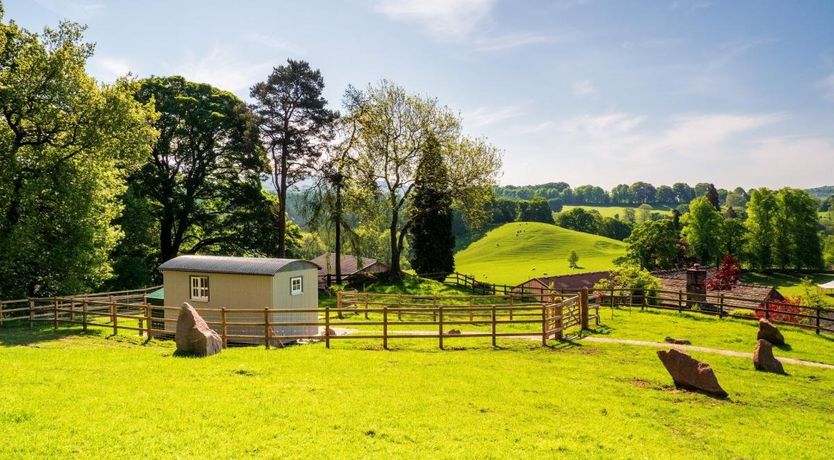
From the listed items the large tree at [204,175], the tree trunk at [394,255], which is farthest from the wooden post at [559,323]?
the large tree at [204,175]

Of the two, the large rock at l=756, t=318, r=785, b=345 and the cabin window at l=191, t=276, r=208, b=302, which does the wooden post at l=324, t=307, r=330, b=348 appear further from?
the large rock at l=756, t=318, r=785, b=345

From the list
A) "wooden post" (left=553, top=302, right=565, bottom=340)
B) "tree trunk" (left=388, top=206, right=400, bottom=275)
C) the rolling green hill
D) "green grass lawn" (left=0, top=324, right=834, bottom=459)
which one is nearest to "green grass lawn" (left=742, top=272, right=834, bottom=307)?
the rolling green hill

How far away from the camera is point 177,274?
2020cm

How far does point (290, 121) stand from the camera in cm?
3550

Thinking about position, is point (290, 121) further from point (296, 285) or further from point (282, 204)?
point (296, 285)

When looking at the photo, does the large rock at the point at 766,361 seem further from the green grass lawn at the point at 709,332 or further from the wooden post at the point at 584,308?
the wooden post at the point at 584,308

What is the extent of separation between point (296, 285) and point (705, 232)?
232ft

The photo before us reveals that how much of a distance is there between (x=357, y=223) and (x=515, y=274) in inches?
1823

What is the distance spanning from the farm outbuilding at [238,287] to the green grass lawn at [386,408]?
426cm

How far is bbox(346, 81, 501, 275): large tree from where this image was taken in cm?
3966

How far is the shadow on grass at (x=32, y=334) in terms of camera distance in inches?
640

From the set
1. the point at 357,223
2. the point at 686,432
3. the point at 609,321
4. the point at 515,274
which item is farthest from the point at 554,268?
the point at 686,432

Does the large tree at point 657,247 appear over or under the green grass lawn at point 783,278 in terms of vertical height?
over

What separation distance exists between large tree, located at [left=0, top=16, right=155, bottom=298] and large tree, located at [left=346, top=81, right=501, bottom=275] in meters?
18.5
